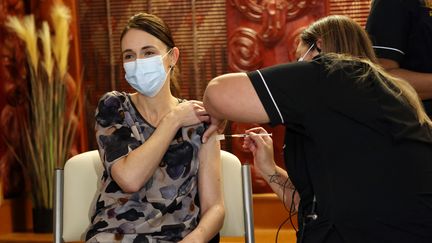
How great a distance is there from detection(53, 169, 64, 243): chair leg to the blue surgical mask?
41 centimetres

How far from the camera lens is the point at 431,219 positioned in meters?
1.75

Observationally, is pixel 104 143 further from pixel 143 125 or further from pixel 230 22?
pixel 230 22

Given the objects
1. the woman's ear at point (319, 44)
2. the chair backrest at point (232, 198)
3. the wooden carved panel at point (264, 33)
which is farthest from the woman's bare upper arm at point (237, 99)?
the wooden carved panel at point (264, 33)

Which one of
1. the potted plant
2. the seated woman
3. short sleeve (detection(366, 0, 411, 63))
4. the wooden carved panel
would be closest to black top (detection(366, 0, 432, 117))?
short sleeve (detection(366, 0, 411, 63))

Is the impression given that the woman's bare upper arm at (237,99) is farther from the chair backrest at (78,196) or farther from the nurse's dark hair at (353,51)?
the chair backrest at (78,196)

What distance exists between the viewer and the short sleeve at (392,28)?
8.13ft

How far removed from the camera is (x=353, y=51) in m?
1.87

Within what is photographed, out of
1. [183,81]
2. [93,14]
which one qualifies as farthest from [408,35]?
[93,14]

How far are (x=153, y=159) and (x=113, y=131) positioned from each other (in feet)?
0.62

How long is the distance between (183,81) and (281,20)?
767 millimetres

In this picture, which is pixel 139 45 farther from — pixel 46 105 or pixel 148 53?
pixel 46 105

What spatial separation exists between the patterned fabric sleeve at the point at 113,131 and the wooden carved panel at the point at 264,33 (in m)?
2.11

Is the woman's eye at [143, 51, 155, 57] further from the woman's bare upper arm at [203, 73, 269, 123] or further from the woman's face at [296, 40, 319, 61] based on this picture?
the woman's bare upper arm at [203, 73, 269, 123]

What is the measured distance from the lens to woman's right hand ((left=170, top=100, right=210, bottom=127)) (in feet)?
7.65
